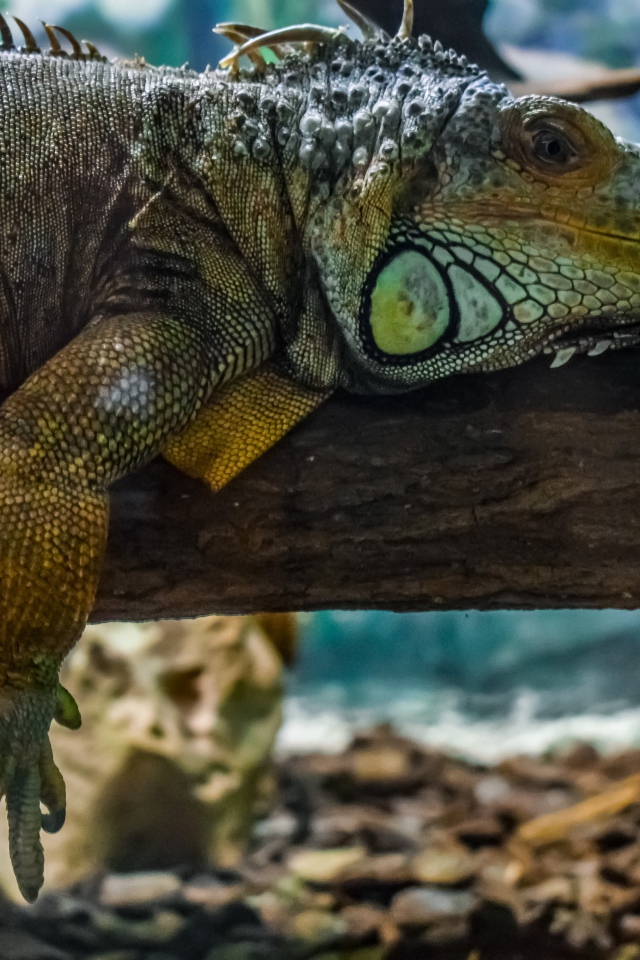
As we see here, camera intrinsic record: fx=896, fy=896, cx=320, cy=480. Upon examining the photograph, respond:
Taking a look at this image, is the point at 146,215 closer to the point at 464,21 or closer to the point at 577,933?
the point at 464,21

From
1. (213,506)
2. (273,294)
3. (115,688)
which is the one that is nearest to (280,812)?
(115,688)

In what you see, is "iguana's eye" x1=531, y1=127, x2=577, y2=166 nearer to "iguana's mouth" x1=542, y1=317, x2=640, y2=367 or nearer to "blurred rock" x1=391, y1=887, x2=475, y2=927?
"iguana's mouth" x1=542, y1=317, x2=640, y2=367

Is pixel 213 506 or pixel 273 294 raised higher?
pixel 273 294

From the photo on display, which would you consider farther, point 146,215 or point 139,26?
point 139,26

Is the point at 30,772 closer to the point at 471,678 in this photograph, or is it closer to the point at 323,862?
the point at 323,862

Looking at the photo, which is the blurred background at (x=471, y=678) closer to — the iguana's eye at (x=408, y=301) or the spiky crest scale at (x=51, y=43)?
the iguana's eye at (x=408, y=301)

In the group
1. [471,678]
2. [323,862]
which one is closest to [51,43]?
[323,862]

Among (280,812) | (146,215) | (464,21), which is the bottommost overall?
(280,812)
